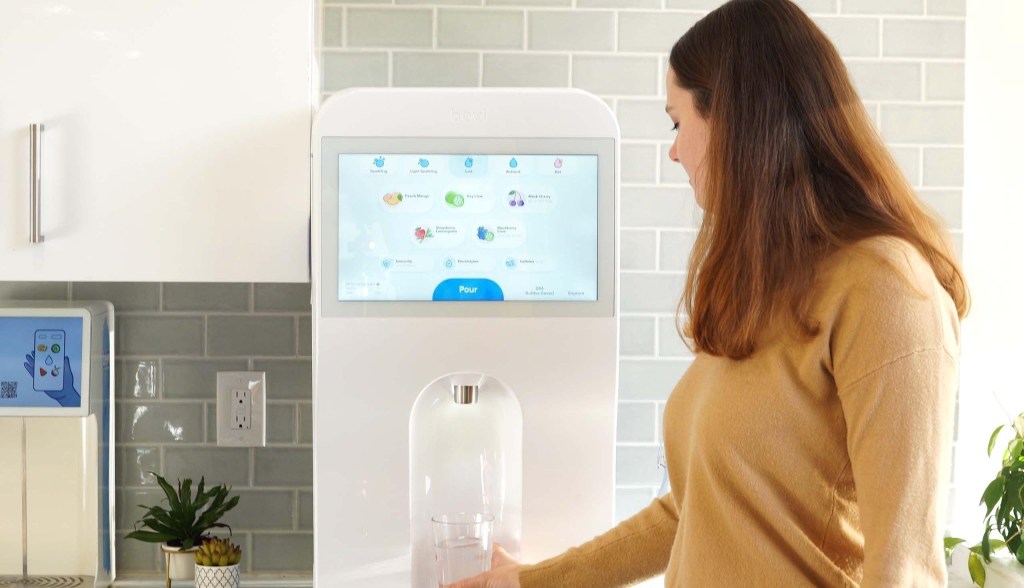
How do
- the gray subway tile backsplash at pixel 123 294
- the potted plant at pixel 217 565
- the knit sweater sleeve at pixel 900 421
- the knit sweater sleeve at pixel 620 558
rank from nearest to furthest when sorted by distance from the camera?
the knit sweater sleeve at pixel 900 421 → the knit sweater sleeve at pixel 620 558 → the potted plant at pixel 217 565 → the gray subway tile backsplash at pixel 123 294

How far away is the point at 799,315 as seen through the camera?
93cm

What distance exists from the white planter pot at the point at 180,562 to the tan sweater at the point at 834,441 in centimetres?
99

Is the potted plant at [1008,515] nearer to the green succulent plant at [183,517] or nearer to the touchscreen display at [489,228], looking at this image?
the touchscreen display at [489,228]

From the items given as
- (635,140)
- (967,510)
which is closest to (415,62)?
(635,140)

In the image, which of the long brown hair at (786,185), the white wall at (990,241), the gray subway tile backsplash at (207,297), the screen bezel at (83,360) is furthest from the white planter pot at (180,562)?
the white wall at (990,241)

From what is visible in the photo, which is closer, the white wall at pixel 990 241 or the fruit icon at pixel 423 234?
the fruit icon at pixel 423 234

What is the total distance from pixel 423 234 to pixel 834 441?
2.10 feet

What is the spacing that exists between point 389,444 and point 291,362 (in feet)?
1.99

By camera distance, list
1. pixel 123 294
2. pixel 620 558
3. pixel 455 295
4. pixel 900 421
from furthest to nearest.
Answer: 1. pixel 123 294
2. pixel 455 295
3. pixel 620 558
4. pixel 900 421

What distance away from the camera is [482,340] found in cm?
135

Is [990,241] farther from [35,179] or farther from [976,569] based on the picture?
[35,179]

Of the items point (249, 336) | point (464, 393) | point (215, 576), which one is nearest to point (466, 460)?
point (464, 393)

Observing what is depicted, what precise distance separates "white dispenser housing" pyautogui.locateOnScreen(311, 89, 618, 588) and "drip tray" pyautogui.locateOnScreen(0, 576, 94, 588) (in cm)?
66

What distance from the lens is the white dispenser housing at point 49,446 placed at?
5.71 ft
